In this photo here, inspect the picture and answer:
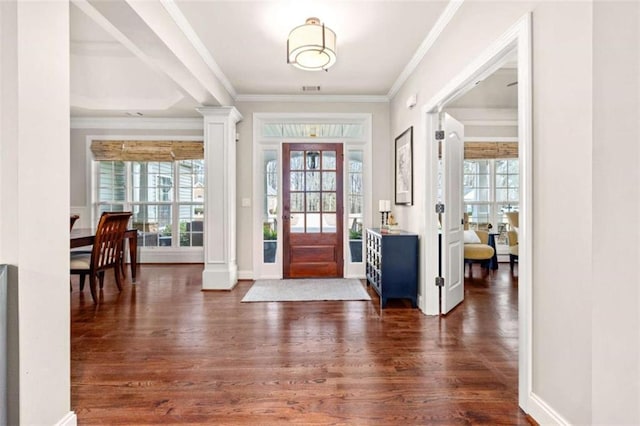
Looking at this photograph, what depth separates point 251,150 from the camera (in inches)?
185

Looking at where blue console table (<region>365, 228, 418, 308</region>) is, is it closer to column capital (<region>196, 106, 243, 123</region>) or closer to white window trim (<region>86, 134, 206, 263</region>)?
column capital (<region>196, 106, 243, 123</region>)

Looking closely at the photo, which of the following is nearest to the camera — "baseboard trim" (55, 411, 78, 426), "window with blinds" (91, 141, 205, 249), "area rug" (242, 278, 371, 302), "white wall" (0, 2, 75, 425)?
"white wall" (0, 2, 75, 425)

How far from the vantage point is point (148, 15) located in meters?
2.25

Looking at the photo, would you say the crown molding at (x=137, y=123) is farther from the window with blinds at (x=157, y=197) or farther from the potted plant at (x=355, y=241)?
the potted plant at (x=355, y=241)

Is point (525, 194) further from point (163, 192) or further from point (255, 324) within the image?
point (163, 192)

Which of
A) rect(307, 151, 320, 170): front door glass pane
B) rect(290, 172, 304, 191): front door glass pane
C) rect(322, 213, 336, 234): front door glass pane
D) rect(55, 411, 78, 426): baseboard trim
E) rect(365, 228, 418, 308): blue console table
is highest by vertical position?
rect(307, 151, 320, 170): front door glass pane

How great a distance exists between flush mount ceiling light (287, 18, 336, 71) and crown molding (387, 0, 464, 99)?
0.89 m

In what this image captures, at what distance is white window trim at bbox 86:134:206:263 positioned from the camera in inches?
229

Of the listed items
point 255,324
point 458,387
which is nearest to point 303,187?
point 255,324

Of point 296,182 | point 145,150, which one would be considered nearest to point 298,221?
point 296,182

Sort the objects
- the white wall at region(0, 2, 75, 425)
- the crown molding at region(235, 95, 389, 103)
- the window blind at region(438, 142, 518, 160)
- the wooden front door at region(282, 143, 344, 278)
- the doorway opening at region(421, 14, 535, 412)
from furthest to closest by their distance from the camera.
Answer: the window blind at region(438, 142, 518, 160) → the wooden front door at region(282, 143, 344, 278) → the crown molding at region(235, 95, 389, 103) → the doorway opening at region(421, 14, 535, 412) → the white wall at region(0, 2, 75, 425)

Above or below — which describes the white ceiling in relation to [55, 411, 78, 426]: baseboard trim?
above

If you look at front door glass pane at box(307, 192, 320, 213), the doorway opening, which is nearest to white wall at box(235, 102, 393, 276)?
front door glass pane at box(307, 192, 320, 213)

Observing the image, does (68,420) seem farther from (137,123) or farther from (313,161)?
(137,123)
